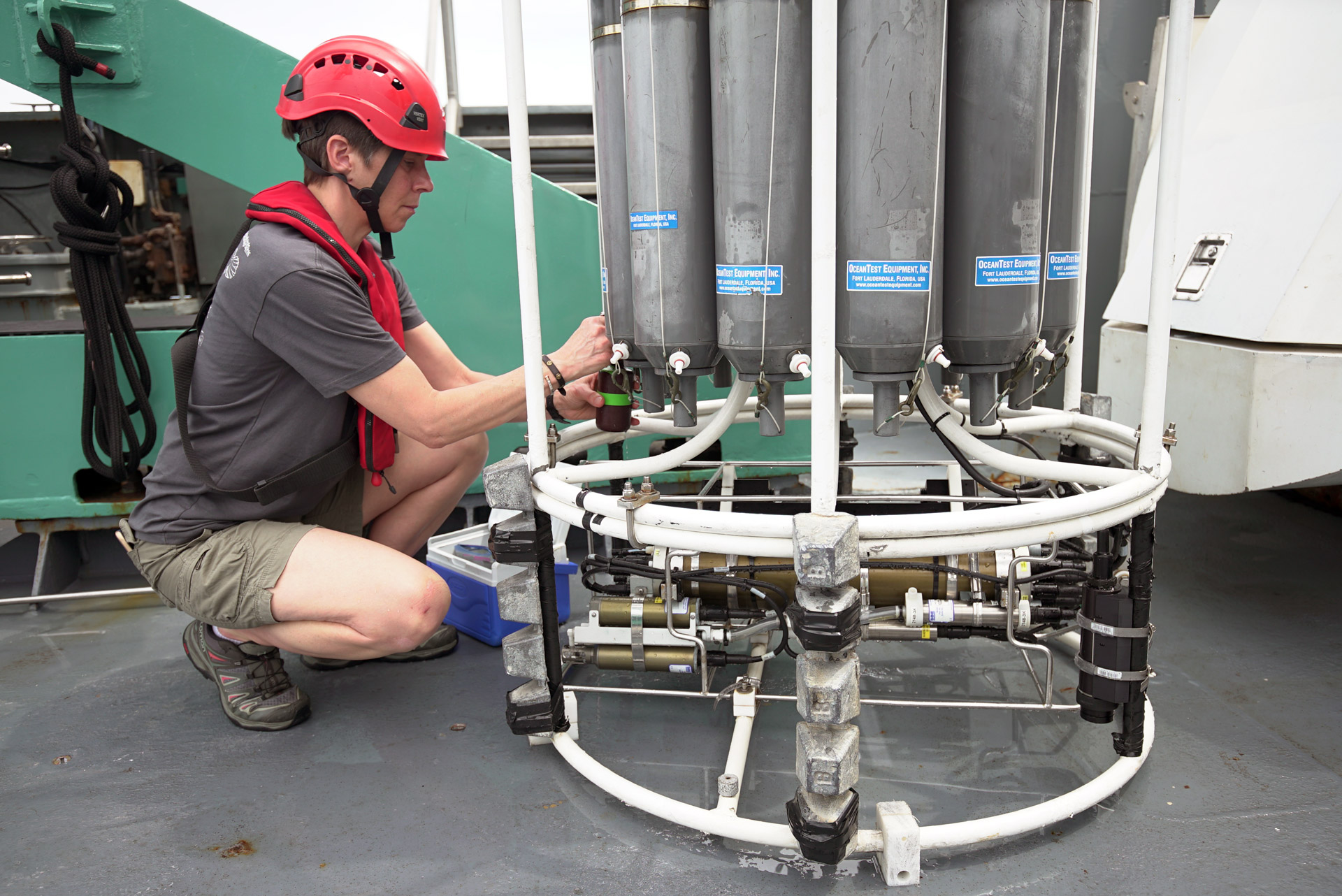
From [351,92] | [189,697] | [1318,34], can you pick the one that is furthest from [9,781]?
[1318,34]

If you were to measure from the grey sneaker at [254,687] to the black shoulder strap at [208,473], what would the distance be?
0.33 m

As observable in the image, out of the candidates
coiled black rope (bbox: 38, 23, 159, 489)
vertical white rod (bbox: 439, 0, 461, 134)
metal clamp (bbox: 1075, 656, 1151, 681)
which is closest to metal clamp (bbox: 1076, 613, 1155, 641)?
metal clamp (bbox: 1075, 656, 1151, 681)

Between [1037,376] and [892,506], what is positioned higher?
[1037,376]

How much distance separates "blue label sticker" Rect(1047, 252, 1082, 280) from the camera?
1.45 meters

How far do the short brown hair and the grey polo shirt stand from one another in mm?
158

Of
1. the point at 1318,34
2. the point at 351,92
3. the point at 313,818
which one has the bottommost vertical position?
the point at 313,818

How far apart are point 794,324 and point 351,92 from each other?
932 mm

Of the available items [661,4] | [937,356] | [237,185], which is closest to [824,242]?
[937,356]

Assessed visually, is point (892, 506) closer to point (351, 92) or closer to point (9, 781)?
point (351, 92)

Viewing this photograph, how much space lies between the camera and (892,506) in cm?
192

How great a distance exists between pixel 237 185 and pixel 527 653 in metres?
1.56

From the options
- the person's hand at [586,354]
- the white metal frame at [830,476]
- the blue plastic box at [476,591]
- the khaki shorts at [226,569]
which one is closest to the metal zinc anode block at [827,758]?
the white metal frame at [830,476]

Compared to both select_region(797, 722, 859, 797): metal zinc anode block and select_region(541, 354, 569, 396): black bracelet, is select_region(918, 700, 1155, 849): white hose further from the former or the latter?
select_region(541, 354, 569, 396): black bracelet

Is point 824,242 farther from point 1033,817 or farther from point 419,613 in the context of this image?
point 419,613
